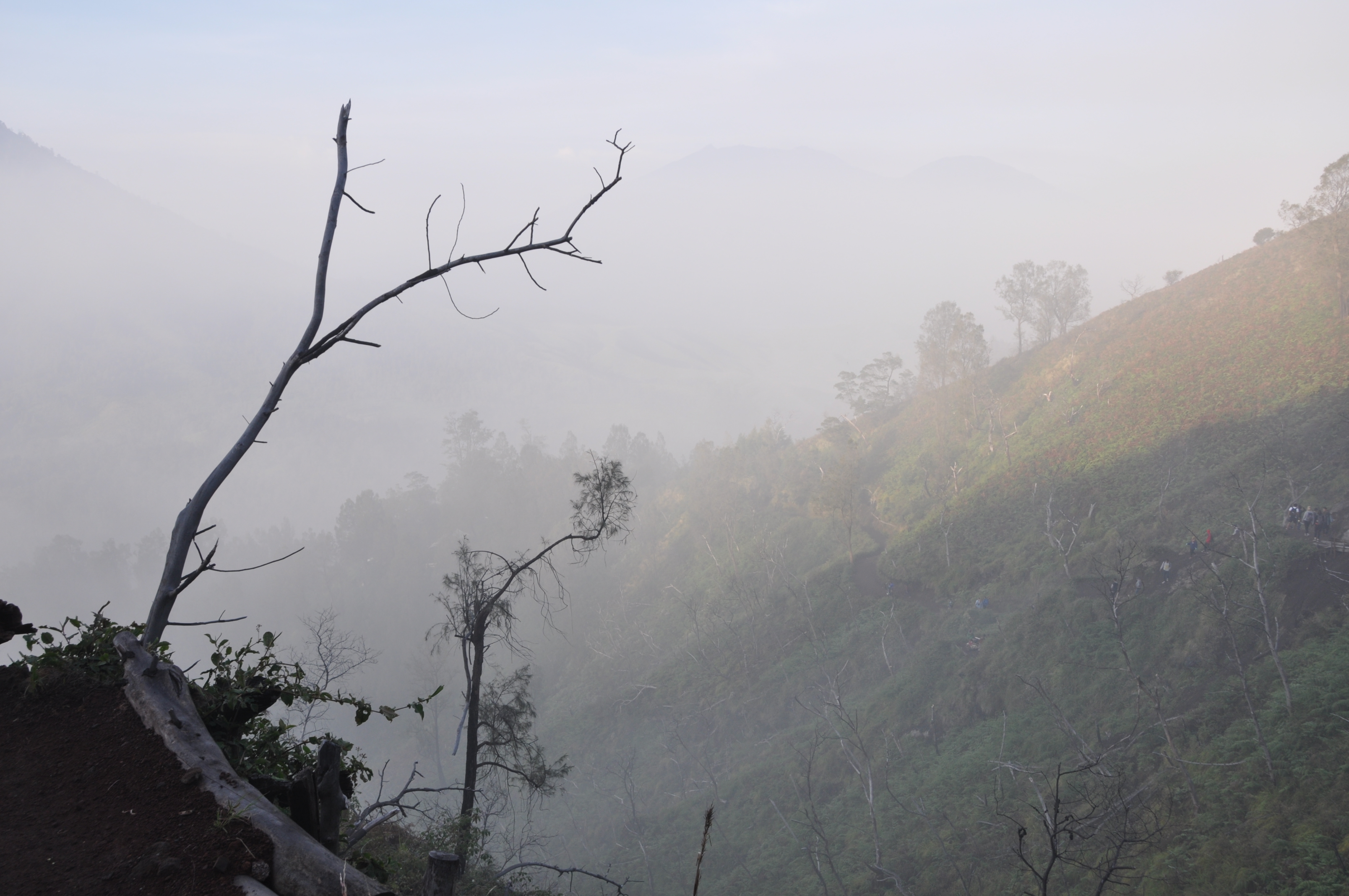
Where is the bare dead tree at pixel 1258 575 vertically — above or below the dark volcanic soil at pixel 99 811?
below

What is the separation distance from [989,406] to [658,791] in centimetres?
3783

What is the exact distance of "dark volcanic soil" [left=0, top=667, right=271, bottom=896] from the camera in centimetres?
288

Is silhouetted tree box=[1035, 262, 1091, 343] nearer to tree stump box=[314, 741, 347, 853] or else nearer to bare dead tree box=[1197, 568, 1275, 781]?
bare dead tree box=[1197, 568, 1275, 781]

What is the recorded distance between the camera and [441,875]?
3037 millimetres

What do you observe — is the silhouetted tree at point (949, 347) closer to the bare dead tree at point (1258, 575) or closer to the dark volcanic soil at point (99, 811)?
the bare dead tree at point (1258, 575)

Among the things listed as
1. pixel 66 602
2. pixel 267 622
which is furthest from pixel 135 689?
pixel 66 602

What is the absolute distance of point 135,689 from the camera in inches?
152

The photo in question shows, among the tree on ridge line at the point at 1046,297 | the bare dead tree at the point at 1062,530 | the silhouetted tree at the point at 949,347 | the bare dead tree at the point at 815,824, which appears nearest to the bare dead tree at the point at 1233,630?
the bare dead tree at the point at 1062,530

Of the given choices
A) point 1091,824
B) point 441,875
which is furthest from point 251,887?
point 1091,824

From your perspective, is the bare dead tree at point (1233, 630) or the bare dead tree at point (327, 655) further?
the bare dead tree at point (327, 655)

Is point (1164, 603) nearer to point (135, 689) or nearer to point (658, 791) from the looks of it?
point (658, 791)

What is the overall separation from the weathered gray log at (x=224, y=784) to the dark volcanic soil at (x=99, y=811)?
0.06 metres

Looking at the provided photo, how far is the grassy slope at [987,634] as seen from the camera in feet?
68.1

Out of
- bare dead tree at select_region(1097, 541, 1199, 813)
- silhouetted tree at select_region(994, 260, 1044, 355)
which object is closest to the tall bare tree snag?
bare dead tree at select_region(1097, 541, 1199, 813)
